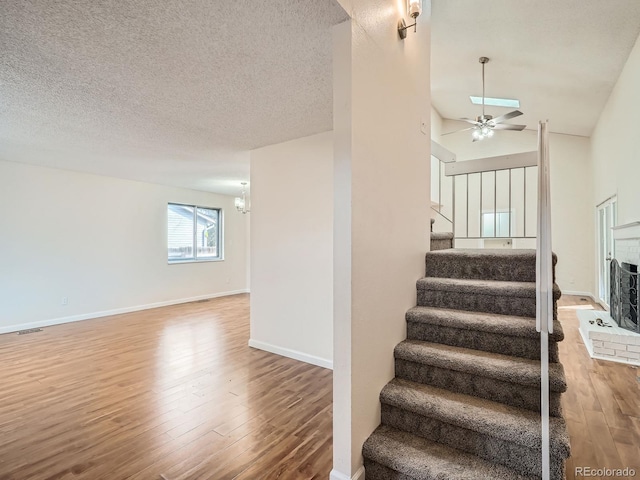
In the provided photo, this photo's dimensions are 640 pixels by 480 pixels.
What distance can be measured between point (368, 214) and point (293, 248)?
2.03 metres

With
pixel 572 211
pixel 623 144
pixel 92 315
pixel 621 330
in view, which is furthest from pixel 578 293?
pixel 92 315

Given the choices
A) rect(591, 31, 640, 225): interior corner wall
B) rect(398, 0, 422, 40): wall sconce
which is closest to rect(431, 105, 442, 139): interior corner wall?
rect(591, 31, 640, 225): interior corner wall

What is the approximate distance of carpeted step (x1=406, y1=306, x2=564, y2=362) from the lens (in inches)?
71.3

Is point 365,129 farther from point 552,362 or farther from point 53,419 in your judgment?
point 53,419

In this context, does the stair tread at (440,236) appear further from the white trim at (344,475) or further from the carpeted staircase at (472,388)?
the white trim at (344,475)

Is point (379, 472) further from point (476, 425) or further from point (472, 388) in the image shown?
point (472, 388)

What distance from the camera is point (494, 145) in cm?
794

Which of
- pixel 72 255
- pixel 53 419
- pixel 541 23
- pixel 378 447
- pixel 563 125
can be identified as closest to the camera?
pixel 378 447

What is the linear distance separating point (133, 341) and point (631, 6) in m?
6.68

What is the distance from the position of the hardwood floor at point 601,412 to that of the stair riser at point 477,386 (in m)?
0.50

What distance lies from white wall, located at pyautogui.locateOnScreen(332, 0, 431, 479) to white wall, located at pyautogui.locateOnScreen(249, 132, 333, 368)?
1289 millimetres

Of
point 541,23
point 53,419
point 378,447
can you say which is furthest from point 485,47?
point 53,419

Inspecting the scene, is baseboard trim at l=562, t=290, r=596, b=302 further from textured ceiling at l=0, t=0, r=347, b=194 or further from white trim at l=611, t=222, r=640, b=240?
textured ceiling at l=0, t=0, r=347, b=194

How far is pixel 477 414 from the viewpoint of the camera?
160 centimetres
